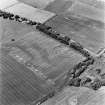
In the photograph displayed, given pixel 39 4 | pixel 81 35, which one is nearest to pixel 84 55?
pixel 81 35

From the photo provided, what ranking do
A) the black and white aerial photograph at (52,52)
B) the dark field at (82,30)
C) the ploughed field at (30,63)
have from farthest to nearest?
1. the dark field at (82,30)
2. the ploughed field at (30,63)
3. the black and white aerial photograph at (52,52)

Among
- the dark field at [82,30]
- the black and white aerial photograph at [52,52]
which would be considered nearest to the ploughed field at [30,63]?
the black and white aerial photograph at [52,52]

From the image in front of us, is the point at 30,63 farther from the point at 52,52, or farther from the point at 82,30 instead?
the point at 82,30

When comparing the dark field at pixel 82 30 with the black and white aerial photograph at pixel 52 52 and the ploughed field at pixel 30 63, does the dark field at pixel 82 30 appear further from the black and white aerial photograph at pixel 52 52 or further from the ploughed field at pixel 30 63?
the ploughed field at pixel 30 63

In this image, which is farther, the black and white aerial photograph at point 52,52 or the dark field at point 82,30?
the dark field at point 82,30

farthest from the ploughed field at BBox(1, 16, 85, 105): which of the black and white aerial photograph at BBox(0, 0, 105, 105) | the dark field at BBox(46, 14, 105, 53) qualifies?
the dark field at BBox(46, 14, 105, 53)

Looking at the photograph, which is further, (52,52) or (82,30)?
(82,30)

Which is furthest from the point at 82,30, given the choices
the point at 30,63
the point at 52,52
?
the point at 30,63

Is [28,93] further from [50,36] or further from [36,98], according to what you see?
[50,36]
